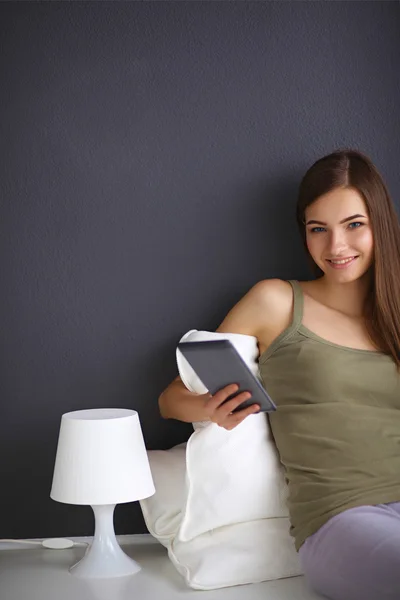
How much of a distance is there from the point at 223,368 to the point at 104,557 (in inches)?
28.9

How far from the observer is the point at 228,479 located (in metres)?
2.07

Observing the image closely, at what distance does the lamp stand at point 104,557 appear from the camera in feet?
6.77

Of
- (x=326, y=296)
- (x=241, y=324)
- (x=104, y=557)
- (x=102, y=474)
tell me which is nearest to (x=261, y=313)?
(x=241, y=324)

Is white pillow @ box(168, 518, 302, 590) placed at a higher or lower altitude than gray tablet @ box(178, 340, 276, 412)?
lower

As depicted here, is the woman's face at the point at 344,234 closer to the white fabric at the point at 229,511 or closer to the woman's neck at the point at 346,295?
the woman's neck at the point at 346,295

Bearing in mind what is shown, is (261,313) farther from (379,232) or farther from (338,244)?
(379,232)

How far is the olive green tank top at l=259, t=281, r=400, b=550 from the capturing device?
197 centimetres

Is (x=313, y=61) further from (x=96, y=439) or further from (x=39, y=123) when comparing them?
(x=96, y=439)

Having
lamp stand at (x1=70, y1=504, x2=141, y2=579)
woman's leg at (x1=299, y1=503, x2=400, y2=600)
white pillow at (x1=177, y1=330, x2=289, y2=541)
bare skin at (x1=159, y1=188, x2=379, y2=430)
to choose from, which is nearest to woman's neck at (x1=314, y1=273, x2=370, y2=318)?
bare skin at (x1=159, y1=188, x2=379, y2=430)

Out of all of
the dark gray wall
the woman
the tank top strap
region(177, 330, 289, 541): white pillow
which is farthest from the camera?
the dark gray wall

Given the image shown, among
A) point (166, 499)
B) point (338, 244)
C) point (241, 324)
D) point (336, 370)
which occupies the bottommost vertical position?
point (166, 499)

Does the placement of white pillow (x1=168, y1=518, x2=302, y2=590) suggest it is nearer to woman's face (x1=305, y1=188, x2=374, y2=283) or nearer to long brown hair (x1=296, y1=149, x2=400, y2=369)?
long brown hair (x1=296, y1=149, x2=400, y2=369)

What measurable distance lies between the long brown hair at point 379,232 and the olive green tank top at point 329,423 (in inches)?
3.1

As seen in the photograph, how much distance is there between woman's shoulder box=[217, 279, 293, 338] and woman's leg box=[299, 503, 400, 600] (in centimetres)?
54
